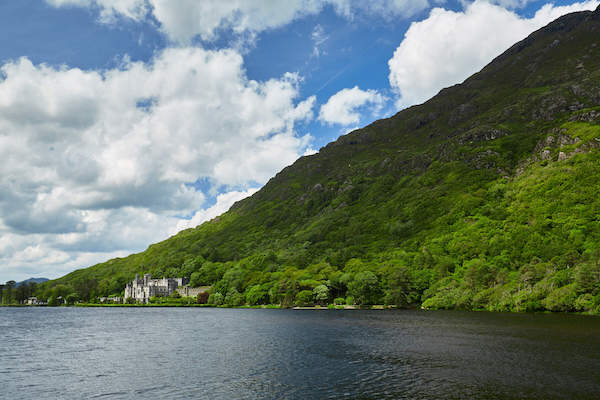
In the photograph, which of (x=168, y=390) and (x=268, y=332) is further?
(x=268, y=332)

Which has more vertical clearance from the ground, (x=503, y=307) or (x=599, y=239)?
(x=599, y=239)

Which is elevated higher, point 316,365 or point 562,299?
point 562,299

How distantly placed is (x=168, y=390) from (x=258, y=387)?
33.8 feet

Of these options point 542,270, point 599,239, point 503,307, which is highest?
point 599,239

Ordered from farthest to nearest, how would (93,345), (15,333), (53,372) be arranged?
(15,333) < (93,345) < (53,372)

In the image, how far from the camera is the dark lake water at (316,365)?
4516cm

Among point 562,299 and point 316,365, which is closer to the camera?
point 316,365

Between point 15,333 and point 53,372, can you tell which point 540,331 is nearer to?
point 53,372

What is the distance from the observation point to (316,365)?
60.1 meters

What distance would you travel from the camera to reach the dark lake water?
148 feet

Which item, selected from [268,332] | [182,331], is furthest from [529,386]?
[182,331]

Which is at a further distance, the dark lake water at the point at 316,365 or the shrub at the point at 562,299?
the shrub at the point at 562,299

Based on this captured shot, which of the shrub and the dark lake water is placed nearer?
the dark lake water

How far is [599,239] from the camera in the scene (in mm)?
180500
